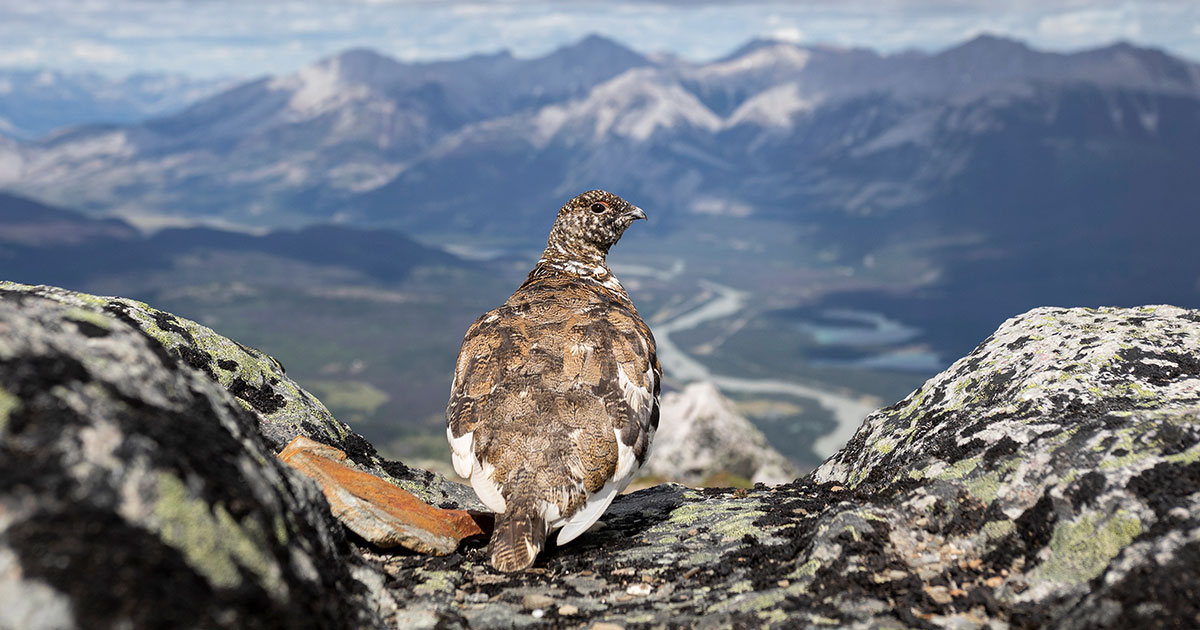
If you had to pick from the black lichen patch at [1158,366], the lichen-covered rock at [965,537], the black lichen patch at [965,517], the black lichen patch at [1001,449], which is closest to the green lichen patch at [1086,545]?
the lichen-covered rock at [965,537]

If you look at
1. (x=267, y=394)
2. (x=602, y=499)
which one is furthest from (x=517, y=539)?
(x=267, y=394)

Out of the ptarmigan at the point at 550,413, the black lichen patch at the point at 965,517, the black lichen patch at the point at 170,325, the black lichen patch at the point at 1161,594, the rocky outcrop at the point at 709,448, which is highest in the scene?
the black lichen patch at the point at 170,325

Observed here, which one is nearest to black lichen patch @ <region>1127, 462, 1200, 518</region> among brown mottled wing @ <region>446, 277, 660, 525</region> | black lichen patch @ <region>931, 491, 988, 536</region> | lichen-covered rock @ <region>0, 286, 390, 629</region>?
black lichen patch @ <region>931, 491, 988, 536</region>

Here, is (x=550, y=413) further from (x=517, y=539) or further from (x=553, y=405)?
(x=517, y=539)

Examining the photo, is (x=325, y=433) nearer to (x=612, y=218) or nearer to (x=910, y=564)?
(x=612, y=218)

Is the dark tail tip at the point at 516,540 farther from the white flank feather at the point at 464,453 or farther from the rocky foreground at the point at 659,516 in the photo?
the white flank feather at the point at 464,453
